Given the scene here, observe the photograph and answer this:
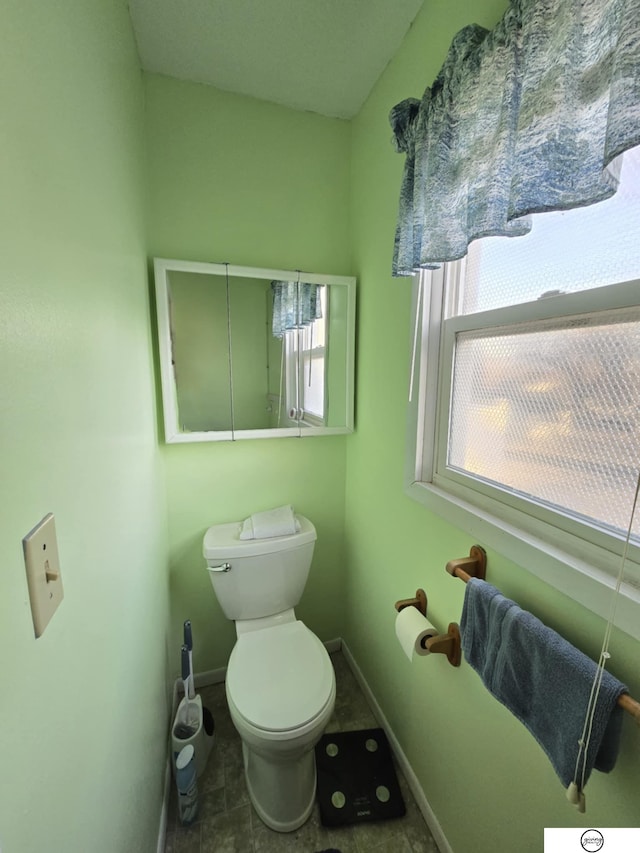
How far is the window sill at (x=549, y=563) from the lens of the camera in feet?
1.89

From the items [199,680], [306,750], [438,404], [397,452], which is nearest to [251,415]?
[397,452]

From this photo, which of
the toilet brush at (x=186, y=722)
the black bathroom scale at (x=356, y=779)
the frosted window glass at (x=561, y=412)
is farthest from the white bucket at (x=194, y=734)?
the frosted window glass at (x=561, y=412)

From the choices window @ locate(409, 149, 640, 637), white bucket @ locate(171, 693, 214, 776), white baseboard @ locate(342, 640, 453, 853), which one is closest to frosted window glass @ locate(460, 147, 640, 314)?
window @ locate(409, 149, 640, 637)

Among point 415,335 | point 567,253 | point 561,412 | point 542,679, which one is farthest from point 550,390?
point 542,679

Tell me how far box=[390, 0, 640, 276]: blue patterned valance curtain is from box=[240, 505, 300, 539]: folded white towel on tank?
113cm

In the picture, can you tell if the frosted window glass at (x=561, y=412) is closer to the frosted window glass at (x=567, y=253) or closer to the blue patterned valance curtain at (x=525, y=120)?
the frosted window glass at (x=567, y=253)

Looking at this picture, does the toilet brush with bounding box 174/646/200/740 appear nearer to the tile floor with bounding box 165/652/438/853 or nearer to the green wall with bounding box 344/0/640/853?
the tile floor with bounding box 165/652/438/853

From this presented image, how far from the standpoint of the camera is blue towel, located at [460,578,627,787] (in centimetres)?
57

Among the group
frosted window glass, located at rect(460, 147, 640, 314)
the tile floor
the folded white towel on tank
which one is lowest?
the tile floor

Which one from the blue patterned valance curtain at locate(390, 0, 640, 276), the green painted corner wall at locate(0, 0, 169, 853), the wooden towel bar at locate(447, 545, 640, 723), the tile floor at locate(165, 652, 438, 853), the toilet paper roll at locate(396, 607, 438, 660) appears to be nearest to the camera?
the green painted corner wall at locate(0, 0, 169, 853)

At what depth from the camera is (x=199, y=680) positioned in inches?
65.5

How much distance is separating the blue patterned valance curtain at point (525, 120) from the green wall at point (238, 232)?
680 mm

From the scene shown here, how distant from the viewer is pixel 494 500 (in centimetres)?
90

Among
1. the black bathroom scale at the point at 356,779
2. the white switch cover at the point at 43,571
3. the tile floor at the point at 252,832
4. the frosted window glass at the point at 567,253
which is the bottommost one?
the tile floor at the point at 252,832
